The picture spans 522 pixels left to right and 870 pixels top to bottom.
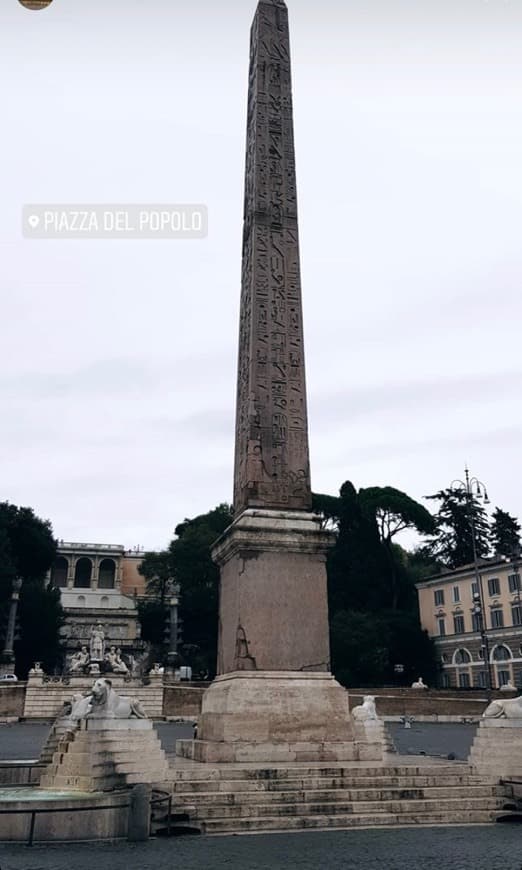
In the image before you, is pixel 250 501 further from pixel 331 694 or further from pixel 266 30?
pixel 266 30

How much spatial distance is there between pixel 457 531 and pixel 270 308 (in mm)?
47929

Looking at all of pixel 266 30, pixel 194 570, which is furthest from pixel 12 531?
pixel 266 30

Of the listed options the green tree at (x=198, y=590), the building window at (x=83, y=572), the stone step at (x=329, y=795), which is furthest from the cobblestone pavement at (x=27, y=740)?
the building window at (x=83, y=572)

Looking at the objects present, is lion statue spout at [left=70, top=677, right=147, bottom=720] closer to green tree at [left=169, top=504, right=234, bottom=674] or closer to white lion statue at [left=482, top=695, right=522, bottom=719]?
white lion statue at [left=482, top=695, right=522, bottom=719]

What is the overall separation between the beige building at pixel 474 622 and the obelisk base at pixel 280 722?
3411cm

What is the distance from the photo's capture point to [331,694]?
957 centimetres

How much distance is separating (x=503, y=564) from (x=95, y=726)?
131 ft

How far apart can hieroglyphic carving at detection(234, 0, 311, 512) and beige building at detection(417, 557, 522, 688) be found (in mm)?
33682

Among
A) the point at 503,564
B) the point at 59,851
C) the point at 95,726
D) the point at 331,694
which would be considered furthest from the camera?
the point at 503,564

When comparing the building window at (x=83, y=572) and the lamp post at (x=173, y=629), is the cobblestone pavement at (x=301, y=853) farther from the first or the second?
the building window at (x=83, y=572)

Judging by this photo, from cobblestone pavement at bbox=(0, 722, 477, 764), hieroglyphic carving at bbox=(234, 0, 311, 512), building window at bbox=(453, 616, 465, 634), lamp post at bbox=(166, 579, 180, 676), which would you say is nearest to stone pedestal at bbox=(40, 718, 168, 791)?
hieroglyphic carving at bbox=(234, 0, 311, 512)

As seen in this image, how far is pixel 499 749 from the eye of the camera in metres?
8.71

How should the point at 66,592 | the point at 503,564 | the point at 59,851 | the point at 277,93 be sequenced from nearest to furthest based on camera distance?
1. the point at 59,851
2. the point at 277,93
3. the point at 503,564
4. the point at 66,592

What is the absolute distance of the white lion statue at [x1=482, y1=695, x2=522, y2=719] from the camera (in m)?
9.12
